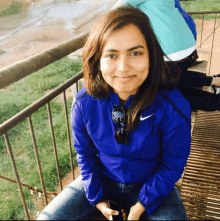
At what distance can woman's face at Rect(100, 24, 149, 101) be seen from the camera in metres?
1.18

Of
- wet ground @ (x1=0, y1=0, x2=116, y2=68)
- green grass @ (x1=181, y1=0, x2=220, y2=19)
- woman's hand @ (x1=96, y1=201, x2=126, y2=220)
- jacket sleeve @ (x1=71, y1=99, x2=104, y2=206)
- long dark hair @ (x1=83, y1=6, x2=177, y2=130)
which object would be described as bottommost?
wet ground @ (x1=0, y1=0, x2=116, y2=68)

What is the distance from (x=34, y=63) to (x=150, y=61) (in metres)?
0.55

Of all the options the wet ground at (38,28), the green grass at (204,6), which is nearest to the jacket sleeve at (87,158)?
the wet ground at (38,28)

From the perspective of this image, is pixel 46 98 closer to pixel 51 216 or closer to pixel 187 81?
pixel 51 216

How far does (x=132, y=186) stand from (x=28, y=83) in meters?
5.75

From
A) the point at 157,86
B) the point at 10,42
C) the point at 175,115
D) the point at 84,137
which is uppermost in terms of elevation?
the point at 157,86

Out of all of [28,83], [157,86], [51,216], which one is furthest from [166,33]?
[28,83]

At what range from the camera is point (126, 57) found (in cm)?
119

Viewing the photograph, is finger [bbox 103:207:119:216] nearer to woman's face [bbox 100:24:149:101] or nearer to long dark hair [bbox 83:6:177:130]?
long dark hair [bbox 83:6:177:130]

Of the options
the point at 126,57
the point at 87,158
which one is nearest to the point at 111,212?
the point at 87,158

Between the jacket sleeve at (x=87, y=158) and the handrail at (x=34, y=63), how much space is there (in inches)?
11.7

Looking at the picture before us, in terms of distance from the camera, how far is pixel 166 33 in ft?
4.97

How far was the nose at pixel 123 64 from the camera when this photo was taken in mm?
1172

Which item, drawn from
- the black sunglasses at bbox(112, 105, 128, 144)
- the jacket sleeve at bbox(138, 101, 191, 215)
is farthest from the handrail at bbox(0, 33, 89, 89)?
the jacket sleeve at bbox(138, 101, 191, 215)
